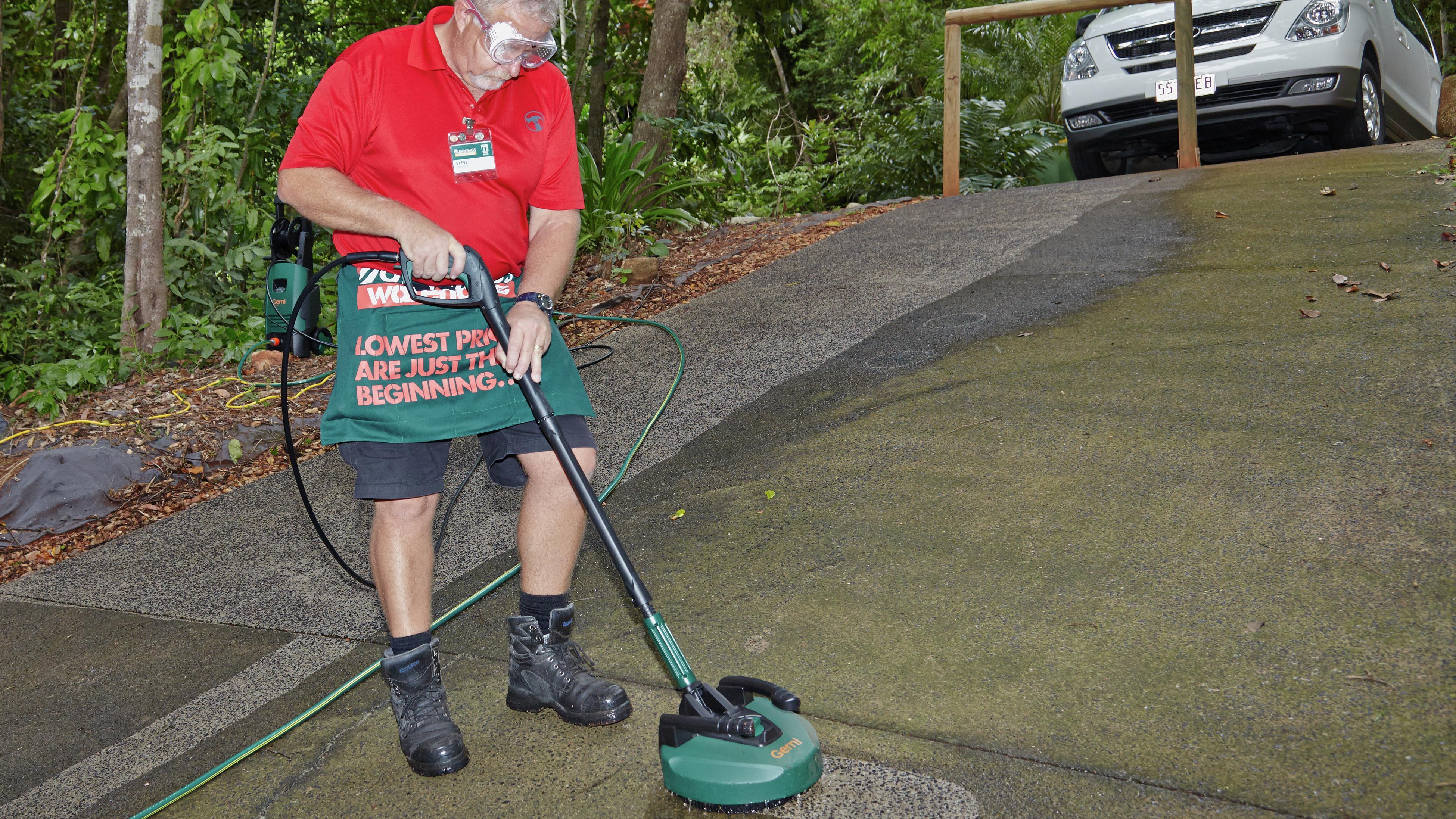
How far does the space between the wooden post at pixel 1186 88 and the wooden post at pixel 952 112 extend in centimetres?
156

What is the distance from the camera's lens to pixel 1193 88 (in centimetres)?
791

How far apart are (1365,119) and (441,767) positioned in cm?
825

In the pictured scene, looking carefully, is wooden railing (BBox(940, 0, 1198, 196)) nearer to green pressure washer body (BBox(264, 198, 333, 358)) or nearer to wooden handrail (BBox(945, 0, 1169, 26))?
wooden handrail (BBox(945, 0, 1169, 26))

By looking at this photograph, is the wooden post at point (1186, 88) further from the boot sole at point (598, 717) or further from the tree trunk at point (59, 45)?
the tree trunk at point (59, 45)

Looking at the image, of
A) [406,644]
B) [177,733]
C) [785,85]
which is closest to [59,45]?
[177,733]

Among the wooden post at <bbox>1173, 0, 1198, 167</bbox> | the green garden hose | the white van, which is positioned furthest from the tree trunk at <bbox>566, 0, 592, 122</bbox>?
the green garden hose

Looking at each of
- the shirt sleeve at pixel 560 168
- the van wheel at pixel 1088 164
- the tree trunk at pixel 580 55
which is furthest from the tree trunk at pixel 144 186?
the van wheel at pixel 1088 164

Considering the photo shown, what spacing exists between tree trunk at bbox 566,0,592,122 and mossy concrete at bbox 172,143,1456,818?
6.74 m

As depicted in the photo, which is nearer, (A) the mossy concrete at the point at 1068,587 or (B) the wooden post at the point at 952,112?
(A) the mossy concrete at the point at 1068,587

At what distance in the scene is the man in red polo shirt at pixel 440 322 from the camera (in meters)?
2.50

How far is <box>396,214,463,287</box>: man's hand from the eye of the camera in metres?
2.36

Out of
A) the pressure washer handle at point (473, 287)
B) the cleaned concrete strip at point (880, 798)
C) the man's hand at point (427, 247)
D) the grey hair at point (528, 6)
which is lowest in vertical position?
the cleaned concrete strip at point (880, 798)

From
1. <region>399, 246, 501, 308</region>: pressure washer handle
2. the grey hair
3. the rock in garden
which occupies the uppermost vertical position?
the grey hair

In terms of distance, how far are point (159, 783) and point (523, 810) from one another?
41.7 inches
